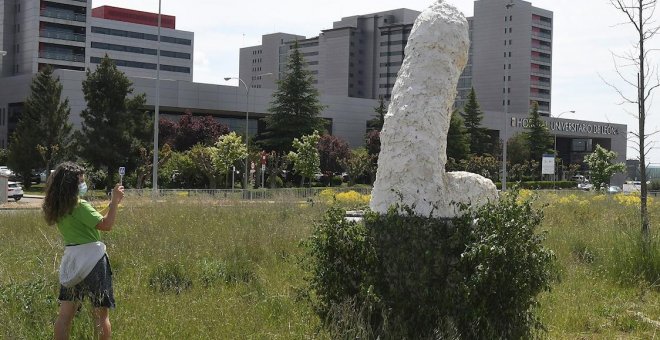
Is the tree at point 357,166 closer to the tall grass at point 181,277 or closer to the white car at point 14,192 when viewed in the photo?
the white car at point 14,192

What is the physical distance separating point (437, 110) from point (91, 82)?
116 ft

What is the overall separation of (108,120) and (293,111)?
17.8 m

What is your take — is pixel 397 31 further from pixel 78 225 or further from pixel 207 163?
pixel 78 225

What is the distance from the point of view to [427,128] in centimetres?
664

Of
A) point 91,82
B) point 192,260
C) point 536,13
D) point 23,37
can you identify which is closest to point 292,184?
point 91,82

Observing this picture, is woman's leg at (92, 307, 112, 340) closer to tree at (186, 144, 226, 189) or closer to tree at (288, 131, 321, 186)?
tree at (186, 144, 226, 189)

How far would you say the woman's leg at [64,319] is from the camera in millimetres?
5168

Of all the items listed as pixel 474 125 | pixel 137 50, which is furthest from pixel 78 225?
pixel 137 50

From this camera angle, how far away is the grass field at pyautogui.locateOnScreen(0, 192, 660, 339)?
587 centimetres

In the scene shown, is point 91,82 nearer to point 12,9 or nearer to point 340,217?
point 340,217

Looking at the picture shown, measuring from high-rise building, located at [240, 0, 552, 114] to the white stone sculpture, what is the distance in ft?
291

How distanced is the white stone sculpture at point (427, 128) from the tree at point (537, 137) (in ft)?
212

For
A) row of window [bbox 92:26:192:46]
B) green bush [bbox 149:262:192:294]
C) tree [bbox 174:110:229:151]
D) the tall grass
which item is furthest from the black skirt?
row of window [bbox 92:26:192:46]

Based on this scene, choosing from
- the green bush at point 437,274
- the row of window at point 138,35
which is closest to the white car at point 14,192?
the green bush at point 437,274
